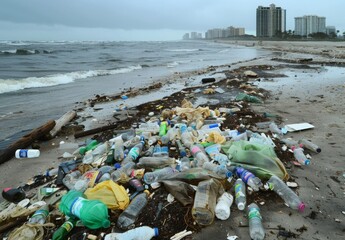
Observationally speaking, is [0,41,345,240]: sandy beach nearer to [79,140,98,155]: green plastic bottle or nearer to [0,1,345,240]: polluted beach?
[0,1,345,240]: polluted beach

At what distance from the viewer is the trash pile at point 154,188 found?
9.15ft

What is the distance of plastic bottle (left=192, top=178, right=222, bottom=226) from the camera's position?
2.78 m

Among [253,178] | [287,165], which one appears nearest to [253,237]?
[253,178]

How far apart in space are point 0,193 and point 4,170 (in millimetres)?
924

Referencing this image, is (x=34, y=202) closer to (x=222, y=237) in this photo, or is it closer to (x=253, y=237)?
(x=222, y=237)

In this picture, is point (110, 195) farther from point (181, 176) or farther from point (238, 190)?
point (238, 190)

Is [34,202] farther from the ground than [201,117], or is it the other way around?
[201,117]

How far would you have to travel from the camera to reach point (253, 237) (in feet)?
8.43

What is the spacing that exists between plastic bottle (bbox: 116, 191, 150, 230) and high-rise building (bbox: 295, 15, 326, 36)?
12402cm

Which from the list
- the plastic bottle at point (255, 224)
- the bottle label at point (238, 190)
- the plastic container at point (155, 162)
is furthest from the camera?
the plastic container at point (155, 162)

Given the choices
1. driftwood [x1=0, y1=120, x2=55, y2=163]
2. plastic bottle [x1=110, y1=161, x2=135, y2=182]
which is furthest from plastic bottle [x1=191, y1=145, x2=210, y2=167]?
driftwood [x1=0, y1=120, x2=55, y2=163]

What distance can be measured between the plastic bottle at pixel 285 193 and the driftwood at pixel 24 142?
483 centimetres

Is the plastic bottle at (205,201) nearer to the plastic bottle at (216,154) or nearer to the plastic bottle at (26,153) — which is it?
the plastic bottle at (216,154)

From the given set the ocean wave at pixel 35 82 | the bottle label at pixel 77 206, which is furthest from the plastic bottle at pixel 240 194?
the ocean wave at pixel 35 82
